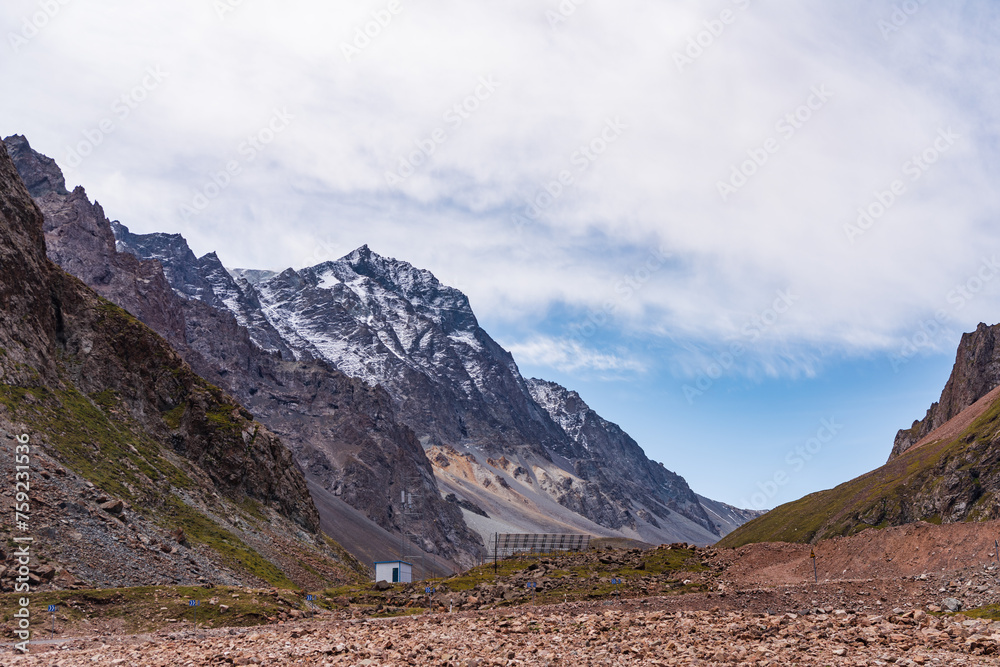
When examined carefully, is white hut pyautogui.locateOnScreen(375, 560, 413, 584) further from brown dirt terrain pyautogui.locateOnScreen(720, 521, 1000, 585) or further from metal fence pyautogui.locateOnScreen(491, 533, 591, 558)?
brown dirt terrain pyautogui.locateOnScreen(720, 521, 1000, 585)

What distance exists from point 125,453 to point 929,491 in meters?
149

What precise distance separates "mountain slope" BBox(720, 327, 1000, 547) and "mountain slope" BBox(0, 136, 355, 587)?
4354 inches

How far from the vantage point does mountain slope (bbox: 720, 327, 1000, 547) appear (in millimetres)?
146500

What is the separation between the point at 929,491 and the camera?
15988 centimetres

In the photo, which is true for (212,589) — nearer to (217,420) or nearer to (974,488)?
(217,420)

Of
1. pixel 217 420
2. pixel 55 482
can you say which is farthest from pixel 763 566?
pixel 217 420

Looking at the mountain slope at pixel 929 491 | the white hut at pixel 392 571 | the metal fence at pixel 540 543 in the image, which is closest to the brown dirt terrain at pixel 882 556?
the metal fence at pixel 540 543

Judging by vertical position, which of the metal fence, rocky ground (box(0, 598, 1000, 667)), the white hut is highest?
the metal fence

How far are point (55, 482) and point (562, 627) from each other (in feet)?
178

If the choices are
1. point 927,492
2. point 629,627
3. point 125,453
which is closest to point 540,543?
point 125,453

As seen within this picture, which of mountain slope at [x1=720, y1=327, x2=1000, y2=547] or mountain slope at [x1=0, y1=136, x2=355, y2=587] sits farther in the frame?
mountain slope at [x1=720, y1=327, x2=1000, y2=547]

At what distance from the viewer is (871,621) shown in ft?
132

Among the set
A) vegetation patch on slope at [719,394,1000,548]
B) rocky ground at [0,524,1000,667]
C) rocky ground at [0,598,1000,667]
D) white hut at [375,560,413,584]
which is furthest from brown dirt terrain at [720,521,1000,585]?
vegetation patch on slope at [719,394,1000,548]

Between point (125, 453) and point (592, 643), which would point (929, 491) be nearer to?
point (592, 643)
